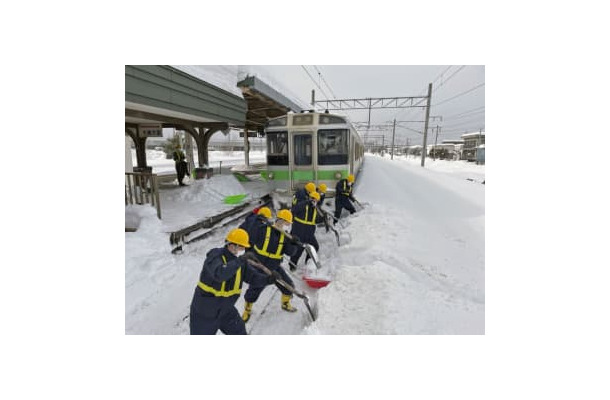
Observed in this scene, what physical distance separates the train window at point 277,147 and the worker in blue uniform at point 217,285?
5.62 m

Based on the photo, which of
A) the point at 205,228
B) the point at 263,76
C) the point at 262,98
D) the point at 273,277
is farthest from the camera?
the point at 262,98

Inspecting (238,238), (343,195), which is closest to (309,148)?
(343,195)

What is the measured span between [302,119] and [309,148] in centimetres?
82

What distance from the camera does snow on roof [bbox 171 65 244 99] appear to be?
648 centimetres

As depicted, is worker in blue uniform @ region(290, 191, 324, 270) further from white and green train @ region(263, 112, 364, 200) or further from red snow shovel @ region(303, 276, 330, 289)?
white and green train @ region(263, 112, 364, 200)

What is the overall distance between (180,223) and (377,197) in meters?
6.14

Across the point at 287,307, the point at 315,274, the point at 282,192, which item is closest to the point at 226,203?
the point at 282,192

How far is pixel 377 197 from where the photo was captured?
9.40 meters

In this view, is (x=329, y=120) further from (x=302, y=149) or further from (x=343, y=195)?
(x=343, y=195)

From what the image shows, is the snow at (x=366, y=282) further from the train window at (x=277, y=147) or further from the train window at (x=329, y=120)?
the train window at (x=329, y=120)

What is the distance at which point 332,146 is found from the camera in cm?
779

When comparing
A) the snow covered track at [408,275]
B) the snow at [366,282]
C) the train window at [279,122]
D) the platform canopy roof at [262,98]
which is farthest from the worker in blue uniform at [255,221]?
the platform canopy roof at [262,98]

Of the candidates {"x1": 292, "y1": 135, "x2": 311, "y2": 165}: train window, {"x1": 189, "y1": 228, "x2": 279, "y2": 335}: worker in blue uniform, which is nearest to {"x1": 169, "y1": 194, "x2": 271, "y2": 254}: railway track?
{"x1": 292, "y1": 135, "x2": 311, "y2": 165}: train window

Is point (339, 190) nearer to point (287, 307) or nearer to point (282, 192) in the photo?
point (282, 192)
